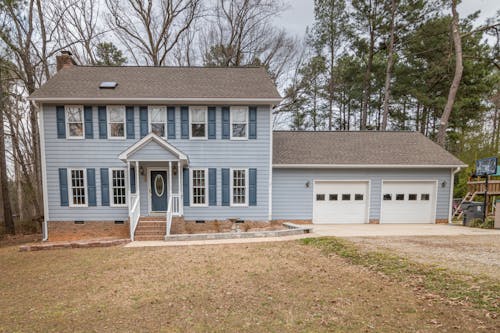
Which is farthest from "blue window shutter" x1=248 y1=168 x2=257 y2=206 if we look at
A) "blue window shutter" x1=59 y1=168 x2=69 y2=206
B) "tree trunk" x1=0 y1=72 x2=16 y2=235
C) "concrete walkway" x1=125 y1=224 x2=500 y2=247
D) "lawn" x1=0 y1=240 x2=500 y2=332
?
"tree trunk" x1=0 y1=72 x2=16 y2=235

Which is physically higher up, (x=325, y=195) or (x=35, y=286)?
(x=325, y=195)

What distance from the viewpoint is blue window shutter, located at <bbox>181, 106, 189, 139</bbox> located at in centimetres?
1015

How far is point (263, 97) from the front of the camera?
998 centimetres

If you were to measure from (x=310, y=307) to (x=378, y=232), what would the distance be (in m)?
6.57

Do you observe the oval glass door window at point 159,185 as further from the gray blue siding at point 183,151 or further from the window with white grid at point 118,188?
the window with white grid at point 118,188

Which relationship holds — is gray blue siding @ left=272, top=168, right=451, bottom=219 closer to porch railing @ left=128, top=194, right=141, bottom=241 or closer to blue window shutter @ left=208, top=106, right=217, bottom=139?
blue window shutter @ left=208, top=106, right=217, bottom=139

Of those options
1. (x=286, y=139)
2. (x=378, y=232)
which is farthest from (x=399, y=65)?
(x=378, y=232)

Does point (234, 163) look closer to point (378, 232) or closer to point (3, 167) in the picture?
point (378, 232)

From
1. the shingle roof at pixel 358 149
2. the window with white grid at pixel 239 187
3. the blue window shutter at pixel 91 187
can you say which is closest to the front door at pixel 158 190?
the blue window shutter at pixel 91 187

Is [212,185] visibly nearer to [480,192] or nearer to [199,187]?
[199,187]

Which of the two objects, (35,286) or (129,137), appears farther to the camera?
(129,137)

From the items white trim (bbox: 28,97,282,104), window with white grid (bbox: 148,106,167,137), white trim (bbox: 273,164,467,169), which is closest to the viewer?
white trim (bbox: 28,97,282,104)

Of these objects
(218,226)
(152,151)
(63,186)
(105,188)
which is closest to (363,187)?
(218,226)

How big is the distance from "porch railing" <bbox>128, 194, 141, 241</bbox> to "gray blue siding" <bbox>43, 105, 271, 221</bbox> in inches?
15.5
